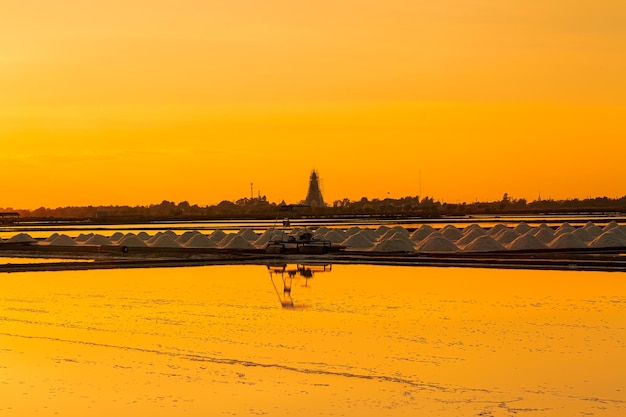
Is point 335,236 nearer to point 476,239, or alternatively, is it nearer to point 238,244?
point 238,244

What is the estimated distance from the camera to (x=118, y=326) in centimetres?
1856

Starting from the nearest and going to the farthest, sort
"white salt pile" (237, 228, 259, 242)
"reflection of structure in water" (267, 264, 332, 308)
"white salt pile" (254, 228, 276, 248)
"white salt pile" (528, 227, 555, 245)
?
"reflection of structure in water" (267, 264, 332, 308) → "white salt pile" (528, 227, 555, 245) → "white salt pile" (254, 228, 276, 248) → "white salt pile" (237, 228, 259, 242)

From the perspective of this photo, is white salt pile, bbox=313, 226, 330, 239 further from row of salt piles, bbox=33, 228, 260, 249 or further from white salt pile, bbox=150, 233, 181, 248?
white salt pile, bbox=150, 233, 181, 248

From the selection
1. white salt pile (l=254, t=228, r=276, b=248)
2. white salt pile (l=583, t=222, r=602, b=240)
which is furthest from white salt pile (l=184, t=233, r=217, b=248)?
white salt pile (l=583, t=222, r=602, b=240)

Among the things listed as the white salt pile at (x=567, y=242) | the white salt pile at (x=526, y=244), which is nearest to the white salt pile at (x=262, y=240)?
the white salt pile at (x=526, y=244)

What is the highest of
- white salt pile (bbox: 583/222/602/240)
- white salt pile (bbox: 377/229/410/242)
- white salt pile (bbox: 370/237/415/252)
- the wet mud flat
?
white salt pile (bbox: 583/222/602/240)

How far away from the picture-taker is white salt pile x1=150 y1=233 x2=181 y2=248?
49.7m

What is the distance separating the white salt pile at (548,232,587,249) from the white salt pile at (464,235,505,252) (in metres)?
2.82

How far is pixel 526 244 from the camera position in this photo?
4494cm

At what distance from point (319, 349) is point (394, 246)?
2982cm

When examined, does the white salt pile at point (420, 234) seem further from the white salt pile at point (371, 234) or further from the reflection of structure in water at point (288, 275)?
the reflection of structure in water at point (288, 275)

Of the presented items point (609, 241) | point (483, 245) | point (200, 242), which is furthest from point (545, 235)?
point (200, 242)

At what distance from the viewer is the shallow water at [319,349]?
1174 cm

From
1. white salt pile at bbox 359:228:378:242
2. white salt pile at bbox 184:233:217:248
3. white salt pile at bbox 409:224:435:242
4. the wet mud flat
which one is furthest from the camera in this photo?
white salt pile at bbox 409:224:435:242
